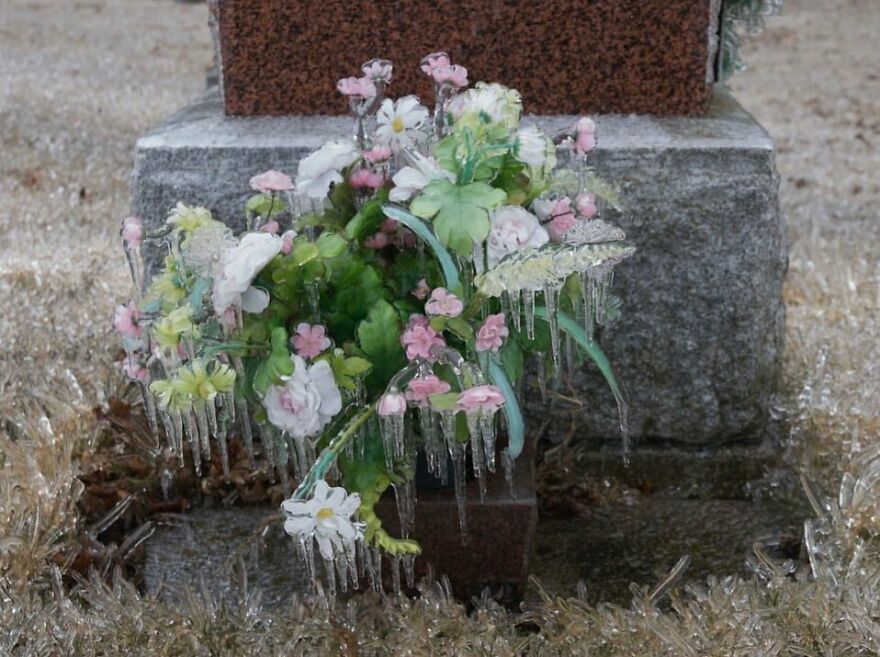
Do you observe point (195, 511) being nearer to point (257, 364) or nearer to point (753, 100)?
point (257, 364)

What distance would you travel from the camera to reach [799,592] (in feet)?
6.47

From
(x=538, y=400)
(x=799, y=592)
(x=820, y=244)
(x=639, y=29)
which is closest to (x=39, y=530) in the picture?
(x=538, y=400)

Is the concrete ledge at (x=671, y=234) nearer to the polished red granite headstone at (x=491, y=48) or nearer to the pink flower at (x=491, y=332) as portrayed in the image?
the polished red granite headstone at (x=491, y=48)

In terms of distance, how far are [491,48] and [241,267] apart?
1191mm

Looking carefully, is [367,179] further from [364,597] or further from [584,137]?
[364,597]

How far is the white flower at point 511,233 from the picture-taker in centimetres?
177

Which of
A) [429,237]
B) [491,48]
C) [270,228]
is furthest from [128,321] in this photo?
[491,48]

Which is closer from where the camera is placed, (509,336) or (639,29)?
(509,336)

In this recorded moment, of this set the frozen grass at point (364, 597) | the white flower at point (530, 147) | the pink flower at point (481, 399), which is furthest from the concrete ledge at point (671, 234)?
the pink flower at point (481, 399)

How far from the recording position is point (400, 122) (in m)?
1.95

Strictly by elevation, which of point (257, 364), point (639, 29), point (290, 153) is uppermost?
point (639, 29)

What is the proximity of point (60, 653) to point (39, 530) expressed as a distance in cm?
43

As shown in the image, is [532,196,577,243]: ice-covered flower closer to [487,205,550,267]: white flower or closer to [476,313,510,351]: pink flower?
[487,205,550,267]: white flower

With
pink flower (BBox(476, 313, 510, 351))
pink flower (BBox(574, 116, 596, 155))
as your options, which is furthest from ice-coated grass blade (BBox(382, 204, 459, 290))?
pink flower (BBox(574, 116, 596, 155))
